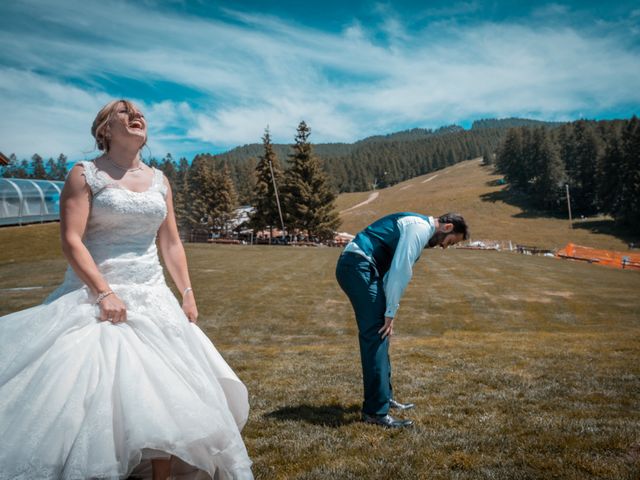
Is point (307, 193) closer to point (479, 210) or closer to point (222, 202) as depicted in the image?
point (222, 202)

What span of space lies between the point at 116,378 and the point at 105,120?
174 centimetres

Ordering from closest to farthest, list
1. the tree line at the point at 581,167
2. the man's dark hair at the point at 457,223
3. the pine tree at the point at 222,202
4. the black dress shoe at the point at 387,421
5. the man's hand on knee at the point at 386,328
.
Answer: the man's hand on knee at the point at 386,328, the black dress shoe at the point at 387,421, the man's dark hair at the point at 457,223, the pine tree at the point at 222,202, the tree line at the point at 581,167

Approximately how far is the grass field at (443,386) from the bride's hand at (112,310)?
179cm

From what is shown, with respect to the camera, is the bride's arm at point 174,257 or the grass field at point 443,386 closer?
→ the bride's arm at point 174,257

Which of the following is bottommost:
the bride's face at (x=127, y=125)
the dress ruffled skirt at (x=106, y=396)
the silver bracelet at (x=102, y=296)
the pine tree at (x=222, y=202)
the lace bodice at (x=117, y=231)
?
the dress ruffled skirt at (x=106, y=396)

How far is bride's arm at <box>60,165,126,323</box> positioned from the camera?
299 centimetres

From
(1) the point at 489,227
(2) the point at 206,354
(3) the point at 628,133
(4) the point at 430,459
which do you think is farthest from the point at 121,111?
(3) the point at 628,133

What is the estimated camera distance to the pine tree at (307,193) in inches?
2239

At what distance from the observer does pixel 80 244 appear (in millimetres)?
3018

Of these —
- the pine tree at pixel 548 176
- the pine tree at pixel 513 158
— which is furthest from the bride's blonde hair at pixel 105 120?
the pine tree at pixel 513 158

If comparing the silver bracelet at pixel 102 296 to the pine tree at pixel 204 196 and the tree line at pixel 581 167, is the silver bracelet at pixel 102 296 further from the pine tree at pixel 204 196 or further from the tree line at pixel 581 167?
the tree line at pixel 581 167

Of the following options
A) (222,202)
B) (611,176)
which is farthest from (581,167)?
(222,202)

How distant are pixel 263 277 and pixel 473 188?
370 ft

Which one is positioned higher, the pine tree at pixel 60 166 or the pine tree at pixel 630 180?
the pine tree at pixel 60 166
